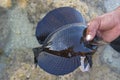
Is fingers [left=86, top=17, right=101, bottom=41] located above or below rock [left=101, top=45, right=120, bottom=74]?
above

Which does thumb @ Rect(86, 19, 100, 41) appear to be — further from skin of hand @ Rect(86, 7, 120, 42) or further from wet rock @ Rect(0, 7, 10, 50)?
wet rock @ Rect(0, 7, 10, 50)

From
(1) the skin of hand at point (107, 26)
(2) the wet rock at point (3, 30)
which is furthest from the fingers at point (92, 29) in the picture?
(2) the wet rock at point (3, 30)

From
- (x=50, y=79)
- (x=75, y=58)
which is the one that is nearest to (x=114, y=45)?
(x=50, y=79)

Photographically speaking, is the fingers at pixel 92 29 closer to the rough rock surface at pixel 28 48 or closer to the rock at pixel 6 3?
the rough rock surface at pixel 28 48

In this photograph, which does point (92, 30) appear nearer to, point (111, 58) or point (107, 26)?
point (107, 26)

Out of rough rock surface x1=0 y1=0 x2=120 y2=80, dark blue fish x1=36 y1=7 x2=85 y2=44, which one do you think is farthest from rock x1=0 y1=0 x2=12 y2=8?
dark blue fish x1=36 y1=7 x2=85 y2=44

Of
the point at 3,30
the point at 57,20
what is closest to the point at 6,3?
the point at 3,30
